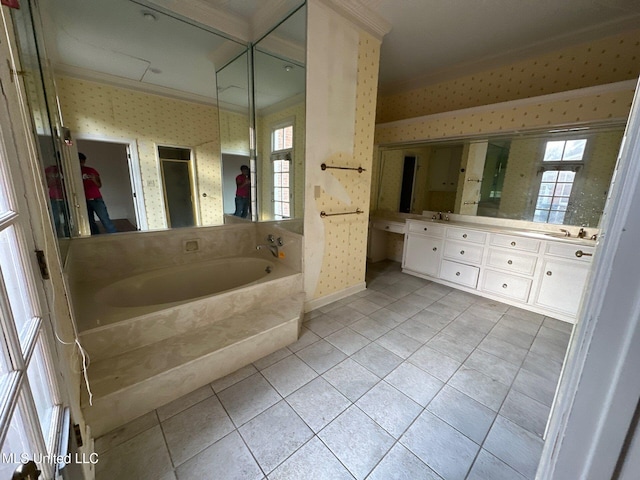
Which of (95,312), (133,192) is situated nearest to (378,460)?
(95,312)

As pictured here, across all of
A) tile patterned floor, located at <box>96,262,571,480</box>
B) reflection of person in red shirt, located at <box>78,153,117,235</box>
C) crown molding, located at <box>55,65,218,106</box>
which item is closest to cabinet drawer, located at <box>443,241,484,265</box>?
tile patterned floor, located at <box>96,262,571,480</box>

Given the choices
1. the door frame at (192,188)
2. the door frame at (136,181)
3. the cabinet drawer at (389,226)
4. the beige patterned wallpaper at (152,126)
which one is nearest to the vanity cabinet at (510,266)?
the cabinet drawer at (389,226)

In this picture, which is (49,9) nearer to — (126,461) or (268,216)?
(268,216)

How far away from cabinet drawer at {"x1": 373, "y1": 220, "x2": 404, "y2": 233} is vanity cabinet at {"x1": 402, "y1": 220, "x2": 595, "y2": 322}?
0.15 meters

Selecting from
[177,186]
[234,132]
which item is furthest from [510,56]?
[177,186]

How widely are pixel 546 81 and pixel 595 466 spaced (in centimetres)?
365

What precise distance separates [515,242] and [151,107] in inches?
153

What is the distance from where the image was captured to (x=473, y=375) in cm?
173

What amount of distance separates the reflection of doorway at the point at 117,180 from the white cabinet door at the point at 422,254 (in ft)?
10.5

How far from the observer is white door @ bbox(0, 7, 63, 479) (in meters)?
0.53

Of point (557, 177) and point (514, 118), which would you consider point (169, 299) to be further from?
point (557, 177)

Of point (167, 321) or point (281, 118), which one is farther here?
point (281, 118)

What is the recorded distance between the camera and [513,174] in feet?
9.49

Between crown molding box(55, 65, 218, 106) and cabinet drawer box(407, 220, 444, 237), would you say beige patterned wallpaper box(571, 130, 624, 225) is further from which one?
Result: crown molding box(55, 65, 218, 106)
